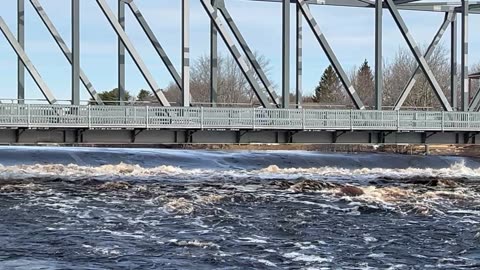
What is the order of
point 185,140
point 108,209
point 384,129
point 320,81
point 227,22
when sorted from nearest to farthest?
point 108,209 < point 185,140 < point 384,129 < point 227,22 < point 320,81

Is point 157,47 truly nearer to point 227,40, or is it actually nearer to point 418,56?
point 227,40

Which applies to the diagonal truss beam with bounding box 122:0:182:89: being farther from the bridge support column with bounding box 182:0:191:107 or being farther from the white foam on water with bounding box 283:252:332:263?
the white foam on water with bounding box 283:252:332:263

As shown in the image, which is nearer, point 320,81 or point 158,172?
Answer: point 158,172

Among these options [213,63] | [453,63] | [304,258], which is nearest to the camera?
[304,258]

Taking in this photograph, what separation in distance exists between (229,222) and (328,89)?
92.9 m

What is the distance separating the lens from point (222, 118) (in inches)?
1261

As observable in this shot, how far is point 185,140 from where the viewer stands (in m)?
32.1

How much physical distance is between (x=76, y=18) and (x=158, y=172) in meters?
9.67

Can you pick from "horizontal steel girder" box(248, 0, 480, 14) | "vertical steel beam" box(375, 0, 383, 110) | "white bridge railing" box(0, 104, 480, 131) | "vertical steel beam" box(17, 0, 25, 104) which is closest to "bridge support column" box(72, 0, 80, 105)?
"vertical steel beam" box(17, 0, 25, 104)

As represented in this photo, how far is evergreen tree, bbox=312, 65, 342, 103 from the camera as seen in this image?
104m

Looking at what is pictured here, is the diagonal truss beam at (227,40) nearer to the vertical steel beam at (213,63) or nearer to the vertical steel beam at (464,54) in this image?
the vertical steel beam at (213,63)

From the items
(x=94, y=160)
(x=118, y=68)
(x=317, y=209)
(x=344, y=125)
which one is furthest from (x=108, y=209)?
(x=94, y=160)

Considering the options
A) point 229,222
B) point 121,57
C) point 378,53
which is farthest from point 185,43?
point 229,222

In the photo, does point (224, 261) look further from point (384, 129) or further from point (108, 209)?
point (384, 129)
